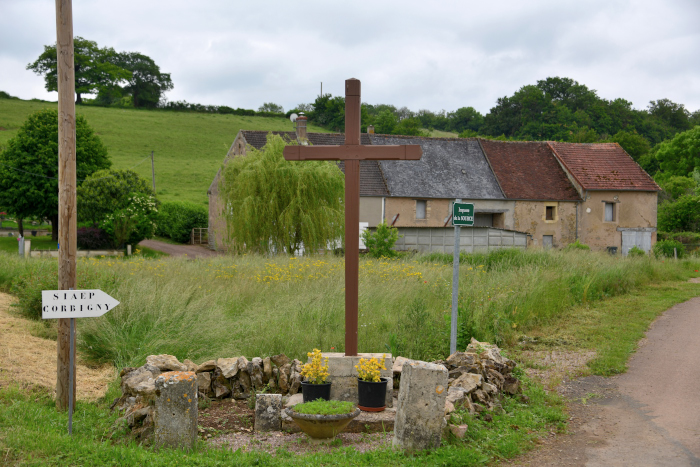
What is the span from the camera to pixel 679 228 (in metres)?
42.5

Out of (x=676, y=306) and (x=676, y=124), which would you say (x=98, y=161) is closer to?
(x=676, y=306)

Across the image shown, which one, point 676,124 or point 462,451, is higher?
point 676,124

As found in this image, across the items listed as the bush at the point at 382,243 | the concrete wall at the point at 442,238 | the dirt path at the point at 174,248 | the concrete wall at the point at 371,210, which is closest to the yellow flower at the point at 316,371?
the bush at the point at 382,243

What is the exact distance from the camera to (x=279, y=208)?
914 inches

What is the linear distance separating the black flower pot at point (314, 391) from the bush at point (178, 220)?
39729 mm

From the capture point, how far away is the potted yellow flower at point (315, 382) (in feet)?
20.9

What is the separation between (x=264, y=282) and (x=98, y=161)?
34.8 meters

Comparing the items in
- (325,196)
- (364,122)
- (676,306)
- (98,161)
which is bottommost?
(676,306)

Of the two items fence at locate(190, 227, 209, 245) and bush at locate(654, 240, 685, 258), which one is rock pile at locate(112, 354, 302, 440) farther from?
fence at locate(190, 227, 209, 245)

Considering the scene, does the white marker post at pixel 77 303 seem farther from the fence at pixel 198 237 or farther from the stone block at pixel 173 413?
the fence at pixel 198 237

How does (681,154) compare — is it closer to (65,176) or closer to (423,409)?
(423,409)

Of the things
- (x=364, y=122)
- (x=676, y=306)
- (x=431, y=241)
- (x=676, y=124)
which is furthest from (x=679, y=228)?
(x=676, y=124)

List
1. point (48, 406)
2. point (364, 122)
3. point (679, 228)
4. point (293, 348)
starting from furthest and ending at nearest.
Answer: point (364, 122) → point (679, 228) → point (293, 348) → point (48, 406)

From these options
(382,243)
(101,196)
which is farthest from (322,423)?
(101,196)
